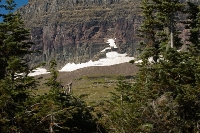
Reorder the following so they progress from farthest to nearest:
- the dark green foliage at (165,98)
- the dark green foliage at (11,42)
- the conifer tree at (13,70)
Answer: the dark green foliage at (11,42)
the dark green foliage at (165,98)
the conifer tree at (13,70)

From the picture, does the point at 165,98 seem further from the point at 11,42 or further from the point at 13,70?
the point at 11,42

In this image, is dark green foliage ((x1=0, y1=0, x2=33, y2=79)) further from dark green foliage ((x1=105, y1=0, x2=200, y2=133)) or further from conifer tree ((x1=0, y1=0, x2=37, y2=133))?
dark green foliage ((x1=105, y1=0, x2=200, y2=133))

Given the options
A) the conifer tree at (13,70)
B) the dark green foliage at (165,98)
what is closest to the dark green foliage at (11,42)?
the conifer tree at (13,70)

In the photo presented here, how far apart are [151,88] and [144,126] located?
13.8ft

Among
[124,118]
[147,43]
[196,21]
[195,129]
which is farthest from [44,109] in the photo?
[196,21]

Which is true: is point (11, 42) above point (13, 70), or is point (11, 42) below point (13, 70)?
above

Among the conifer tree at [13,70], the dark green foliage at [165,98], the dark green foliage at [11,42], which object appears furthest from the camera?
the dark green foliage at [11,42]

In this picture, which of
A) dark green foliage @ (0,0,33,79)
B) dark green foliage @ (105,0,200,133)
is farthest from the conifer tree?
dark green foliage @ (105,0,200,133)

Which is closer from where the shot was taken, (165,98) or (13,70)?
(13,70)

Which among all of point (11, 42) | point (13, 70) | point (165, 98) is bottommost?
point (165, 98)

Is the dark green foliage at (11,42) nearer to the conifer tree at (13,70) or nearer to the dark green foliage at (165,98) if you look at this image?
the conifer tree at (13,70)

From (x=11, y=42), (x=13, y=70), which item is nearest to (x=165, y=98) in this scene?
(x=13, y=70)

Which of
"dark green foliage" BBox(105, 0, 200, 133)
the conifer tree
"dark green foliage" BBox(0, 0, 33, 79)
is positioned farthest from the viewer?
"dark green foliage" BBox(0, 0, 33, 79)

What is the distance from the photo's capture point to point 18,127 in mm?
18344
